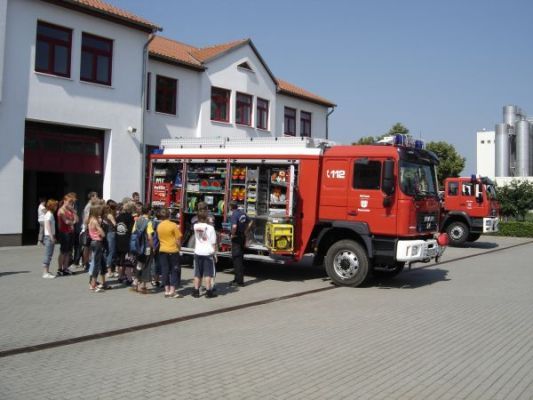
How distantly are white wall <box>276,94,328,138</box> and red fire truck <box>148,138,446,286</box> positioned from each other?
17104 mm

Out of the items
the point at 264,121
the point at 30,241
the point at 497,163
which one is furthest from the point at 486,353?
the point at 497,163

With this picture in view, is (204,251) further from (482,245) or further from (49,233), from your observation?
(482,245)

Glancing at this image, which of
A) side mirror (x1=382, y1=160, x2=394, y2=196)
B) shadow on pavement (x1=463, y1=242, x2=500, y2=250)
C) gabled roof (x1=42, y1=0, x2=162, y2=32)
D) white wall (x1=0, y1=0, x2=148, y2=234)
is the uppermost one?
gabled roof (x1=42, y1=0, x2=162, y2=32)

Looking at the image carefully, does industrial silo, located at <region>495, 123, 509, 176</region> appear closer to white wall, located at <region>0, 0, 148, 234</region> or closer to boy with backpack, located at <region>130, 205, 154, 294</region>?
white wall, located at <region>0, 0, 148, 234</region>

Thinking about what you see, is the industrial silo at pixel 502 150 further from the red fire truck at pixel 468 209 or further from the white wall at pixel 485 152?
the red fire truck at pixel 468 209

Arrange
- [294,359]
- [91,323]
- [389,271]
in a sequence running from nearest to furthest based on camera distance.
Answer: [294,359]
[91,323]
[389,271]

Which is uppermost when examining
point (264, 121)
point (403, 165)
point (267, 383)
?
point (264, 121)

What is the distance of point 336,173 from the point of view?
12.0 metres

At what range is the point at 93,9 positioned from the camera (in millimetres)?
18953

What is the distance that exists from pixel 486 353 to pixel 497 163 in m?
76.0

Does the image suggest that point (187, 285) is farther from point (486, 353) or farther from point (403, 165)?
point (486, 353)

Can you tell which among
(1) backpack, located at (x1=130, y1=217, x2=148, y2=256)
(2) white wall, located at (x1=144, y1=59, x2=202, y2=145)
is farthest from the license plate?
(2) white wall, located at (x1=144, y1=59, x2=202, y2=145)

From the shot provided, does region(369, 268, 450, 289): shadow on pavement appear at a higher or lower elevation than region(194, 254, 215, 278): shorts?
lower

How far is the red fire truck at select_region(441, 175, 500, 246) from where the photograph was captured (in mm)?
22531
